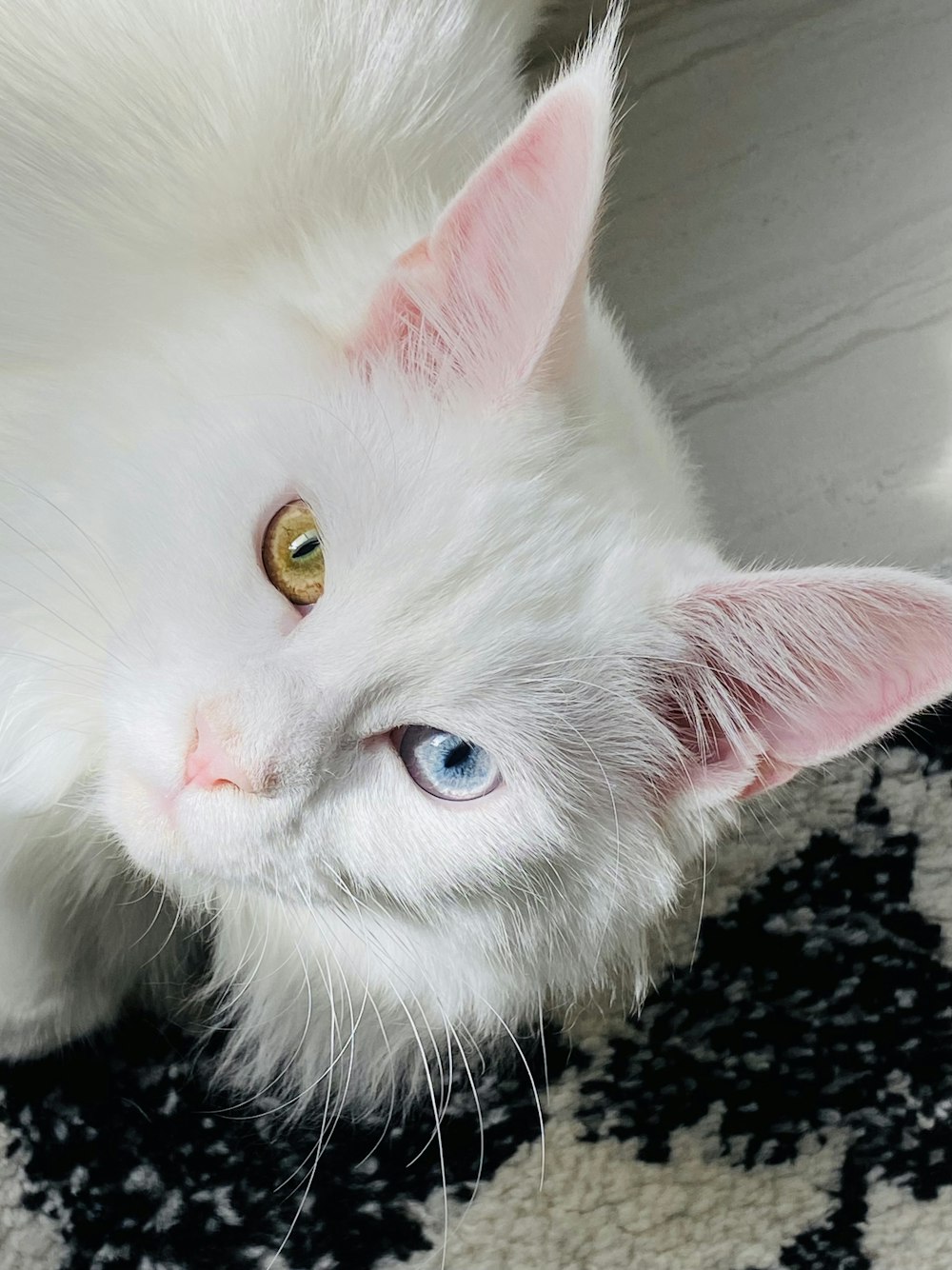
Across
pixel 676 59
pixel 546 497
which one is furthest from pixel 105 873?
pixel 676 59

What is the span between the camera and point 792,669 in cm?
71

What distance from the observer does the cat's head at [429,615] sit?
66 cm

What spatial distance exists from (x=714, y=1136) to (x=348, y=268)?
0.96 meters

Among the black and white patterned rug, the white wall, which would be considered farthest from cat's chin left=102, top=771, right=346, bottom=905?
the white wall

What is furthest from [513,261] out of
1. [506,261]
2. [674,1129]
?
[674,1129]

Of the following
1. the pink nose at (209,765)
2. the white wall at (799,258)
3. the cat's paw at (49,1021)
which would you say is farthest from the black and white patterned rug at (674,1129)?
the pink nose at (209,765)

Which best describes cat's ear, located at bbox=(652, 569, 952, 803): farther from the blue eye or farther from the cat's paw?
the cat's paw

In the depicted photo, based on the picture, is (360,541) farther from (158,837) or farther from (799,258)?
(799,258)

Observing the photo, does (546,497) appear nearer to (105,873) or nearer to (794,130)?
(105,873)

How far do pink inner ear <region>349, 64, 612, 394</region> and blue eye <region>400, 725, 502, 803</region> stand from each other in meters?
0.23

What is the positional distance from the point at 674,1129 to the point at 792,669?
2.28ft

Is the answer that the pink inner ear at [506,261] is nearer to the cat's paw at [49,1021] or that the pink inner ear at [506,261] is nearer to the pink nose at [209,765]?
the pink nose at [209,765]

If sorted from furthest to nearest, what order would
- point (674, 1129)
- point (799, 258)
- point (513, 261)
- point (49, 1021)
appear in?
point (799, 258), point (674, 1129), point (49, 1021), point (513, 261)

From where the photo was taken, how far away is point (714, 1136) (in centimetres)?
119
